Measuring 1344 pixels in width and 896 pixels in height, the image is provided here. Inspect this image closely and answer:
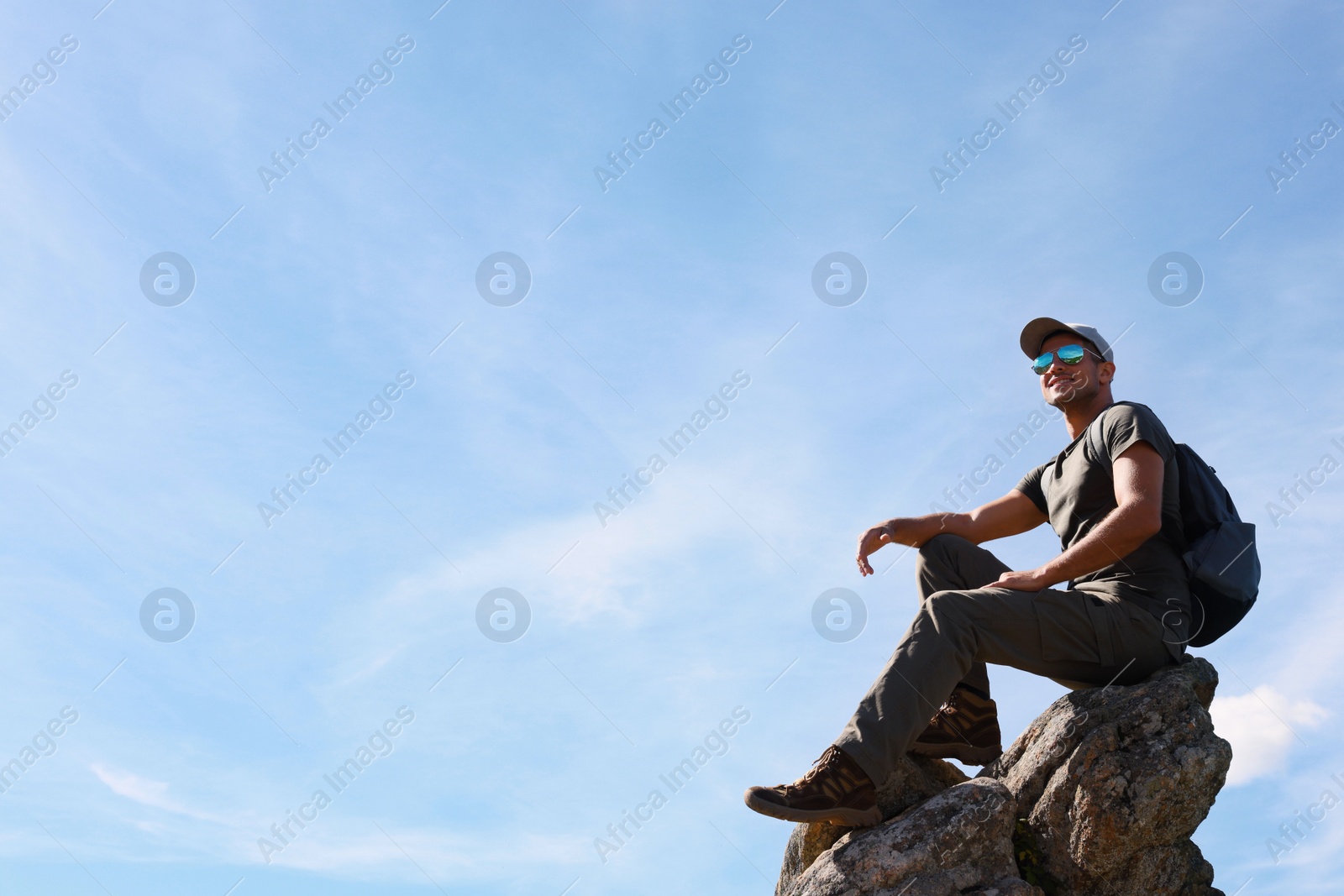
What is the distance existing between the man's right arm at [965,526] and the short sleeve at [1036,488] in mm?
29

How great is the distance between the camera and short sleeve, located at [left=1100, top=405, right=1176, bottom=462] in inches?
253

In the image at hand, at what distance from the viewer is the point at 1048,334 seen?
24.2 ft

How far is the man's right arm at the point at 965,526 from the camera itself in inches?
291

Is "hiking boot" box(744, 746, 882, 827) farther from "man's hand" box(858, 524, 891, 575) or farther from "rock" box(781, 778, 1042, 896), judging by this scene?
"man's hand" box(858, 524, 891, 575)

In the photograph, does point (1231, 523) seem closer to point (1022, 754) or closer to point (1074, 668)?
point (1074, 668)

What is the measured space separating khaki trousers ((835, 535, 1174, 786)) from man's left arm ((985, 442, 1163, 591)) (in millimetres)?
122

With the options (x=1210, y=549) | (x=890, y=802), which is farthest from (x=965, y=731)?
(x=1210, y=549)

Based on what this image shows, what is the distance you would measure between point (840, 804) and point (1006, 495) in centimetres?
270

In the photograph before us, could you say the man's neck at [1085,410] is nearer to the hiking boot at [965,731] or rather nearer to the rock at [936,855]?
the hiking boot at [965,731]

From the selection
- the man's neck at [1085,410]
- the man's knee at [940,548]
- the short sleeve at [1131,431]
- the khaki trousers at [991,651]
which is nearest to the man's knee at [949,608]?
the khaki trousers at [991,651]

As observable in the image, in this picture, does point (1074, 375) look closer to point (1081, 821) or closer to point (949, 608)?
point (949, 608)

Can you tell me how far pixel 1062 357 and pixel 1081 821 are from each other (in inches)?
117

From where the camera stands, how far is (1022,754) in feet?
22.4

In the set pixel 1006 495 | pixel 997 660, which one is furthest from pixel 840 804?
pixel 1006 495
